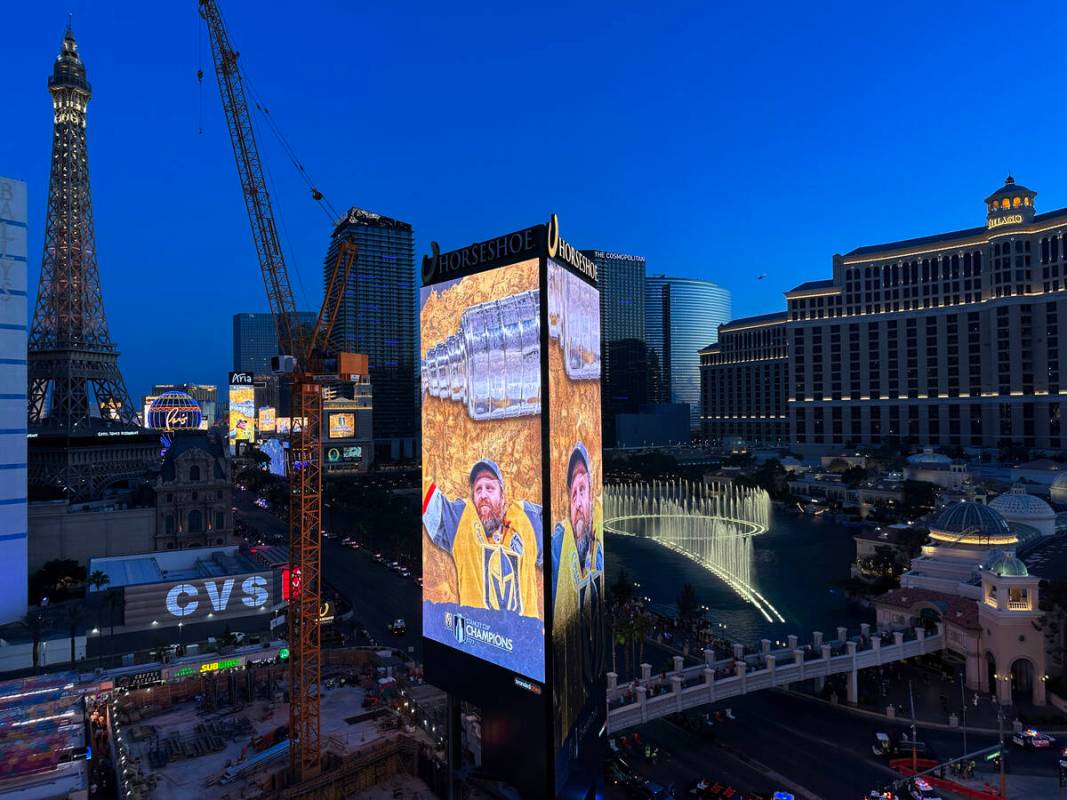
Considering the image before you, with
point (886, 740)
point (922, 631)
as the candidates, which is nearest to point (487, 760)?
point (886, 740)

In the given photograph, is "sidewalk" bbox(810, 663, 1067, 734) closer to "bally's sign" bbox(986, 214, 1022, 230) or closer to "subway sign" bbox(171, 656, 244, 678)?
"subway sign" bbox(171, 656, 244, 678)

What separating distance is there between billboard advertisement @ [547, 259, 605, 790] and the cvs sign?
3697cm

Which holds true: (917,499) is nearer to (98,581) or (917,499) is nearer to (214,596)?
(214,596)

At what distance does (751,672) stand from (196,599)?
44941 mm

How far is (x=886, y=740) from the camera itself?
135ft

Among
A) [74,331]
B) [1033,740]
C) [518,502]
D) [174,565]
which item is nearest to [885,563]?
[1033,740]

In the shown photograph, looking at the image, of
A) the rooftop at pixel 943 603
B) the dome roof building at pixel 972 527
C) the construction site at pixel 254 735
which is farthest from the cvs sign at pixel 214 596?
the dome roof building at pixel 972 527

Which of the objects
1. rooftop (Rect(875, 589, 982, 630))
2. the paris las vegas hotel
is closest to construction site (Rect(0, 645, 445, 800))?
rooftop (Rect(875, 589, 982, 630))

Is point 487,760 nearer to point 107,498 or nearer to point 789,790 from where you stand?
point 789,790

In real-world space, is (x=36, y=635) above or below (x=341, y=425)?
below

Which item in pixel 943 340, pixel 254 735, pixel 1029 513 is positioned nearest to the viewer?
pixel 254 735

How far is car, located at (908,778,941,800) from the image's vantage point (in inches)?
1390

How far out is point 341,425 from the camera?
18900 cm

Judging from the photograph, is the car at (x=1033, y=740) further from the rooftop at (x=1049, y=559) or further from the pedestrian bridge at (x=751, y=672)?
the rooftop at (x=1049, y=559)
